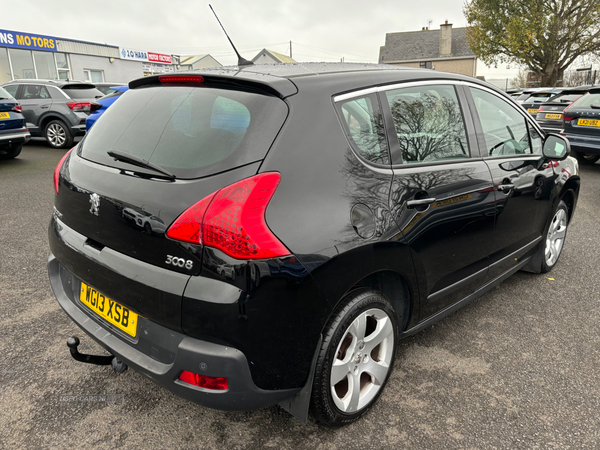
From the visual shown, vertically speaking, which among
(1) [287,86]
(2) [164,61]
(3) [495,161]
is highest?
(2) [164,61]

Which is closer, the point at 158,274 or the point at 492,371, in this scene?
the point at 158,274

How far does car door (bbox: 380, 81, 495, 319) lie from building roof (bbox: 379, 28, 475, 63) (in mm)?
58070

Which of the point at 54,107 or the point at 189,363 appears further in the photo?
the point at 54,107

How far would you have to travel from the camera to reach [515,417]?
7.32ft

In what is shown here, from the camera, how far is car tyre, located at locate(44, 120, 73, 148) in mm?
11438

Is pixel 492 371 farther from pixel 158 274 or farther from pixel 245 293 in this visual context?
pixel 158 274

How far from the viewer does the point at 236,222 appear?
1651mm

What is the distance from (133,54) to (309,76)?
34.7 meters

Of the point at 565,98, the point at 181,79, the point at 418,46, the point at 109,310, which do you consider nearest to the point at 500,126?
the point at 181,79

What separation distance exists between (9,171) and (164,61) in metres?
30.8

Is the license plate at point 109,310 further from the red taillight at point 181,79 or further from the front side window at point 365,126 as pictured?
the front side window at point 365,126

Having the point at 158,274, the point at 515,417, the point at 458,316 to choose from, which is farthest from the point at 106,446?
the point at 458,316

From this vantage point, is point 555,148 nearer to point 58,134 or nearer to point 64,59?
point 58,134

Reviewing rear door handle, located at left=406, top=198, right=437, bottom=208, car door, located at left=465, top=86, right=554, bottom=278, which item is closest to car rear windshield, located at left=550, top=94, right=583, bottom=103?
car door, located at left=465, top=86, right=554, bottom=278
